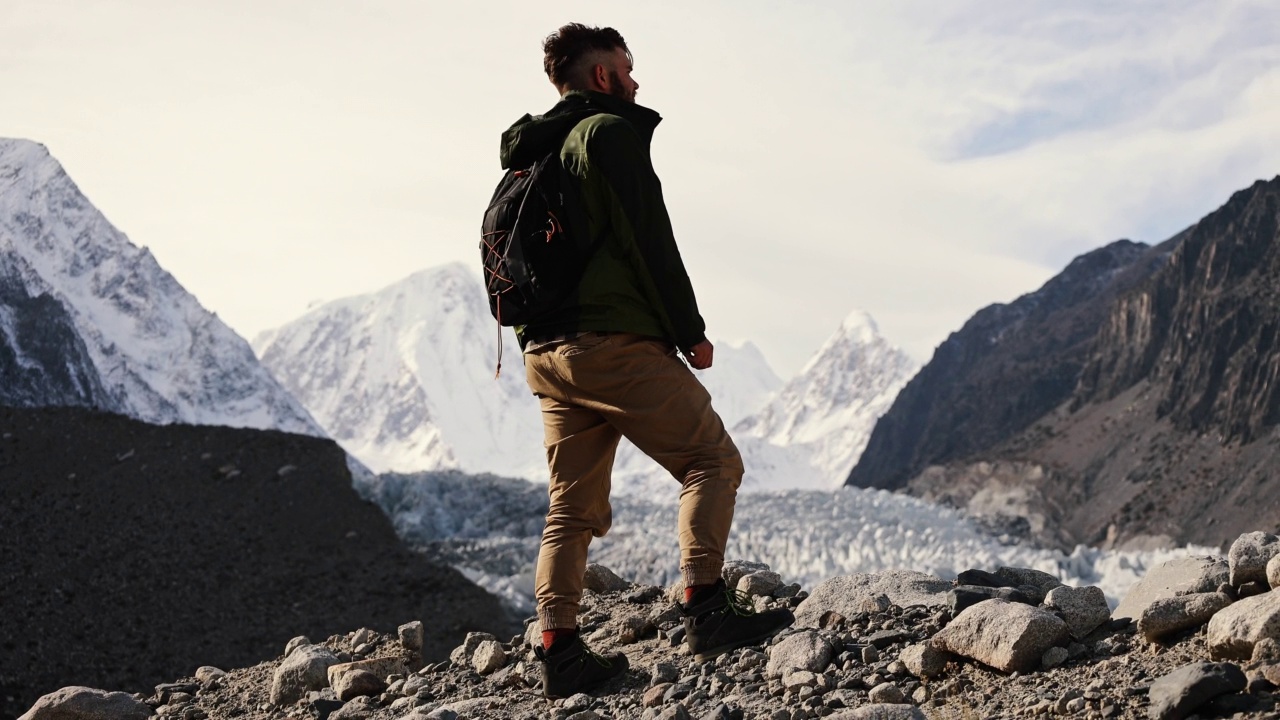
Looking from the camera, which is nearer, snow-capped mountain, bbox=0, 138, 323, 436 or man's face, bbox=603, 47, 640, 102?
man's face, bbox=603, 47, 640, 102

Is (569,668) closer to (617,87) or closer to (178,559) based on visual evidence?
(617,87)

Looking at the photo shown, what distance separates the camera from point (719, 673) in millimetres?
4496

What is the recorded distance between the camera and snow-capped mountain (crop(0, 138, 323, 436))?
133500mm

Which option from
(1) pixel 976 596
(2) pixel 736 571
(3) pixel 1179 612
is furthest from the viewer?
(2) pixel 736 571

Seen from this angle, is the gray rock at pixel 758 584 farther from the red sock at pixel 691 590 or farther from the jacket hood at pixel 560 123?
the jacket hood at pixel 560 123

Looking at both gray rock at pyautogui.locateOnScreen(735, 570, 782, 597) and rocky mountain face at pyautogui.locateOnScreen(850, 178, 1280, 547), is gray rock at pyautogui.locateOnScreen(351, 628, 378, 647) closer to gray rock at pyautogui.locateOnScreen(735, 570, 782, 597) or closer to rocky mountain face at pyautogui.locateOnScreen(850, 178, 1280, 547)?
gray rock at pyautogui.locateOnScreen(735, 570, 782, 597)

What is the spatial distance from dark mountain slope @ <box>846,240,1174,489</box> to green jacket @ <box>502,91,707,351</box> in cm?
9393

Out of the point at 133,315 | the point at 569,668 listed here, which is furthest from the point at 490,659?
the point at 133,315

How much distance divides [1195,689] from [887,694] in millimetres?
952

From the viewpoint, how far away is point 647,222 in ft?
13.4

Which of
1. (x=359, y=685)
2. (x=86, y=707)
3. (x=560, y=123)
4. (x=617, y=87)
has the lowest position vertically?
(x=86, y=707)

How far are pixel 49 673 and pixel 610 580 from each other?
9.99m

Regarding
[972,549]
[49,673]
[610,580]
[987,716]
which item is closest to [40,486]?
[49,673]

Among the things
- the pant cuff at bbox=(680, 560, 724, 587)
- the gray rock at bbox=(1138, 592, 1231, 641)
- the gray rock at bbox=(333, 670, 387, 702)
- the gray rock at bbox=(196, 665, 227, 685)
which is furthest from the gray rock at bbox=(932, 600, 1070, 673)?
the gray rock at bbox=(196, 665, 227, 685)
